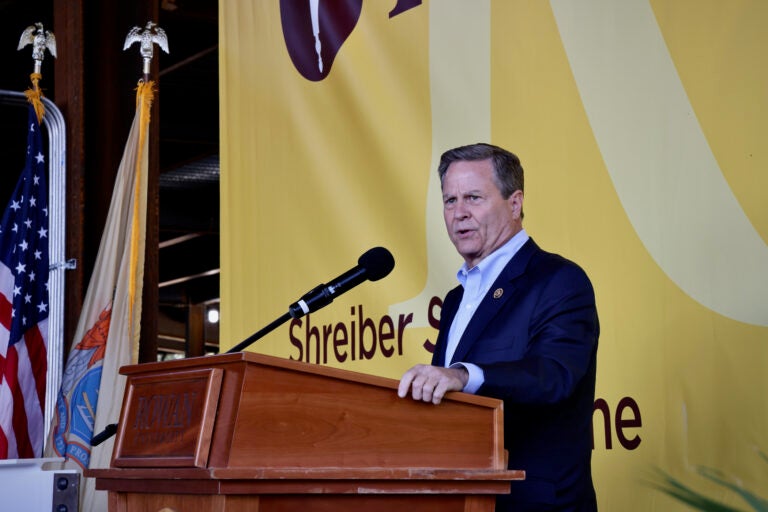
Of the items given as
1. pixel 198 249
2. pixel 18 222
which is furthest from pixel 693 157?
pixel 198 249

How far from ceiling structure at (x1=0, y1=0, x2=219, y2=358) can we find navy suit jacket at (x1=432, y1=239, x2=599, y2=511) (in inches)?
112

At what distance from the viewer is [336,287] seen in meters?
1.99

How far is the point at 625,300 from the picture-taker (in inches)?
104

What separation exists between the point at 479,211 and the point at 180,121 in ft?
22.1

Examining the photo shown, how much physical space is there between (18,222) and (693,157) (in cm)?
306

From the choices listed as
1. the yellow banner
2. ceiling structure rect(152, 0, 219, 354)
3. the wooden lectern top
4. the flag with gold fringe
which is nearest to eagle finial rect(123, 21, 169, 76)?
the flag with gold fringe

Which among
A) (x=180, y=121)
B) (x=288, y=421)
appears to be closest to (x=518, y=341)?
(x=288, y=421)

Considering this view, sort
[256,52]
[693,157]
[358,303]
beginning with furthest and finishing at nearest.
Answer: [256,52] < [358,303] < [693,157]

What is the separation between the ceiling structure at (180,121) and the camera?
7.02 meters

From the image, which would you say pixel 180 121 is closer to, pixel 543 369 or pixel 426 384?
pixel 543 369

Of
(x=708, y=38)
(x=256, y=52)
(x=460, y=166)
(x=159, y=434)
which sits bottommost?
(x=159, y=434)

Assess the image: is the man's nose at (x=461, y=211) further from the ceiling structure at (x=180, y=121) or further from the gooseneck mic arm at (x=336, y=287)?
the ceiling structure at (x=180, y=121)

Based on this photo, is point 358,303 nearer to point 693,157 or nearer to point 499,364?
point 693,157

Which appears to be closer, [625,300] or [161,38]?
[625,300]
